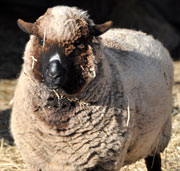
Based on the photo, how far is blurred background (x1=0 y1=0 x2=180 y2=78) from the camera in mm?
11547

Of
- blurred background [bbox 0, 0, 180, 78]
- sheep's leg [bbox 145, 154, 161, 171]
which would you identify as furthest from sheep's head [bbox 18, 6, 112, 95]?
blurred background [bbox 0, 0, 180, 78]

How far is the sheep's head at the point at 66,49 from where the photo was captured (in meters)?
2.72

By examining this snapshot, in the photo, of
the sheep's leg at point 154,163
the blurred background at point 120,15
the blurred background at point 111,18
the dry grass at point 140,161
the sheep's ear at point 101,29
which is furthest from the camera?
the blurred background at point 120,15

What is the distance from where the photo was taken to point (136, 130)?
10.8 ft

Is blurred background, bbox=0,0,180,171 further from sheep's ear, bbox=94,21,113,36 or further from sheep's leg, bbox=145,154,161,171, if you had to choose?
sheep's ear, bbox=94,21,113,36

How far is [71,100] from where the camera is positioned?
2.98 metres

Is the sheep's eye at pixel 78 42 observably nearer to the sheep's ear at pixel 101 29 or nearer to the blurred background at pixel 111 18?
the sheep's ear at pixel 101 29

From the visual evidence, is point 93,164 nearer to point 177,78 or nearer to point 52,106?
point 52,106

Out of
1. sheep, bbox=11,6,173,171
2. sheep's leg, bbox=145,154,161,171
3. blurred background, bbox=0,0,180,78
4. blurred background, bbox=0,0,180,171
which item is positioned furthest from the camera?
blurred background, bbox=0,0,180,78

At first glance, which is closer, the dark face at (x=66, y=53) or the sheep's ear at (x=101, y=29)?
the dark face at (x=66, y=53)

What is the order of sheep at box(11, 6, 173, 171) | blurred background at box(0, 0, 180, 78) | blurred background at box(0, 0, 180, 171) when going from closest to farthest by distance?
sheep at box(11, 6, 173, 171) < blurred background at box(0, 0, 180, 171) < blurred background at box(0, 0, 180, 78)

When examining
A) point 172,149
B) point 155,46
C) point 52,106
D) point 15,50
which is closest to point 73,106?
point 52,106

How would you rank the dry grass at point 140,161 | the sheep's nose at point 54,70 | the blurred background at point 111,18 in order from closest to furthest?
the sheep's nose at point 54,70 < the dry grass at point 140,161 < the blurred background at point 111,18

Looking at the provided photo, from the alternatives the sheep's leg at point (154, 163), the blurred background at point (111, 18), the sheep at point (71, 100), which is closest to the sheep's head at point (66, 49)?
the sheep at point (71, 100)
